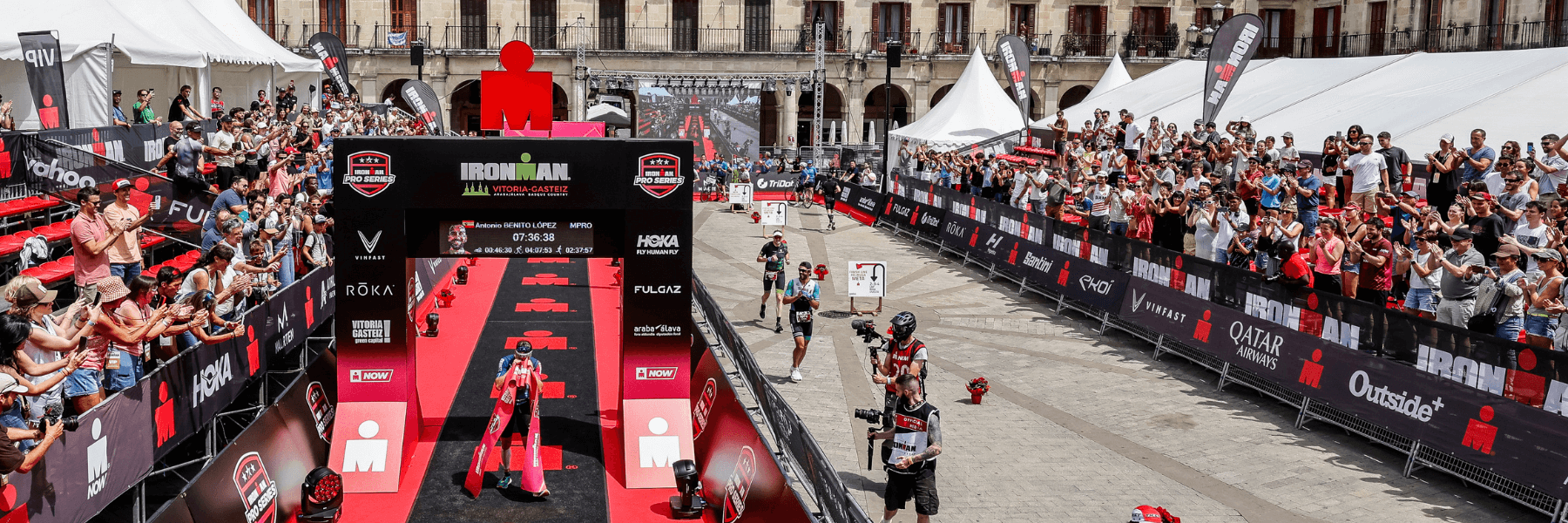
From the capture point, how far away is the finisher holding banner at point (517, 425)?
11.4 metres

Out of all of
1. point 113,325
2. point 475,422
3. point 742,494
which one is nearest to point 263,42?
point 475,422

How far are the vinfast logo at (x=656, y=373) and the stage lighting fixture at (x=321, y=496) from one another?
3234 millimetres

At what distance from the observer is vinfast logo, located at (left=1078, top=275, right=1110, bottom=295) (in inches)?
770

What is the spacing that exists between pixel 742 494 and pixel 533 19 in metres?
42.2

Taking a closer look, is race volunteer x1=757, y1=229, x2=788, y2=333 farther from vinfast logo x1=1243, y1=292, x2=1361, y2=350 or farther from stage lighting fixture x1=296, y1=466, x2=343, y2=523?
stage lighting fixture x1=296, y1=466, x2=343, y2=523

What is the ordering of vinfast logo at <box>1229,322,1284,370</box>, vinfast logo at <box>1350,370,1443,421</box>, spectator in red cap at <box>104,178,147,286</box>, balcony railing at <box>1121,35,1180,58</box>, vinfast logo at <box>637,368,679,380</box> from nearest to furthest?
vinfast logo at <box>1350,370,1443,421</box>
vinfast logo at <box>637,368,679,380</box>
spectator in red cap at <box>104,178,147,286</box>
vinfast logo at <box>1229,322,1284,370</box>
balcony railing at <box>1121,35,1180,58</box>

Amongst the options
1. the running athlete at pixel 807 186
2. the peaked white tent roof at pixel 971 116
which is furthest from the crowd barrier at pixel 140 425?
the peaked white tent roof at pixel 971 116

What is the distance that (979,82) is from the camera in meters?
38.2

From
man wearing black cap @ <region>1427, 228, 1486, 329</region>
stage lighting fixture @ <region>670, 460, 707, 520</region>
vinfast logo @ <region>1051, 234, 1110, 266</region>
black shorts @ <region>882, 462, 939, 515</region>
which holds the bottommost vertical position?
stage lighting fixture @ <region>670, 460, 707, 520</region>

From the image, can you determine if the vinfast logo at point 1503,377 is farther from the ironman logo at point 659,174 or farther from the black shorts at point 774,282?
the black shorts at point 774,282

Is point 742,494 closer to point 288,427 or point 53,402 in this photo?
point 288,427

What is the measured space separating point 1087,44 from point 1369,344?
4048 centimetres

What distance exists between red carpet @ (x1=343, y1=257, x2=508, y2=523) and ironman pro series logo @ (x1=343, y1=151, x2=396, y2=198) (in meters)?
2.26

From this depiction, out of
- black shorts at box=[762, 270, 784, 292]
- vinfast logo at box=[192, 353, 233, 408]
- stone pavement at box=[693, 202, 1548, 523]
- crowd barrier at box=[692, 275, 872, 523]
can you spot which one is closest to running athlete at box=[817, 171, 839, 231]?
stone pavement at box=[693, 202, 1548, 523]
